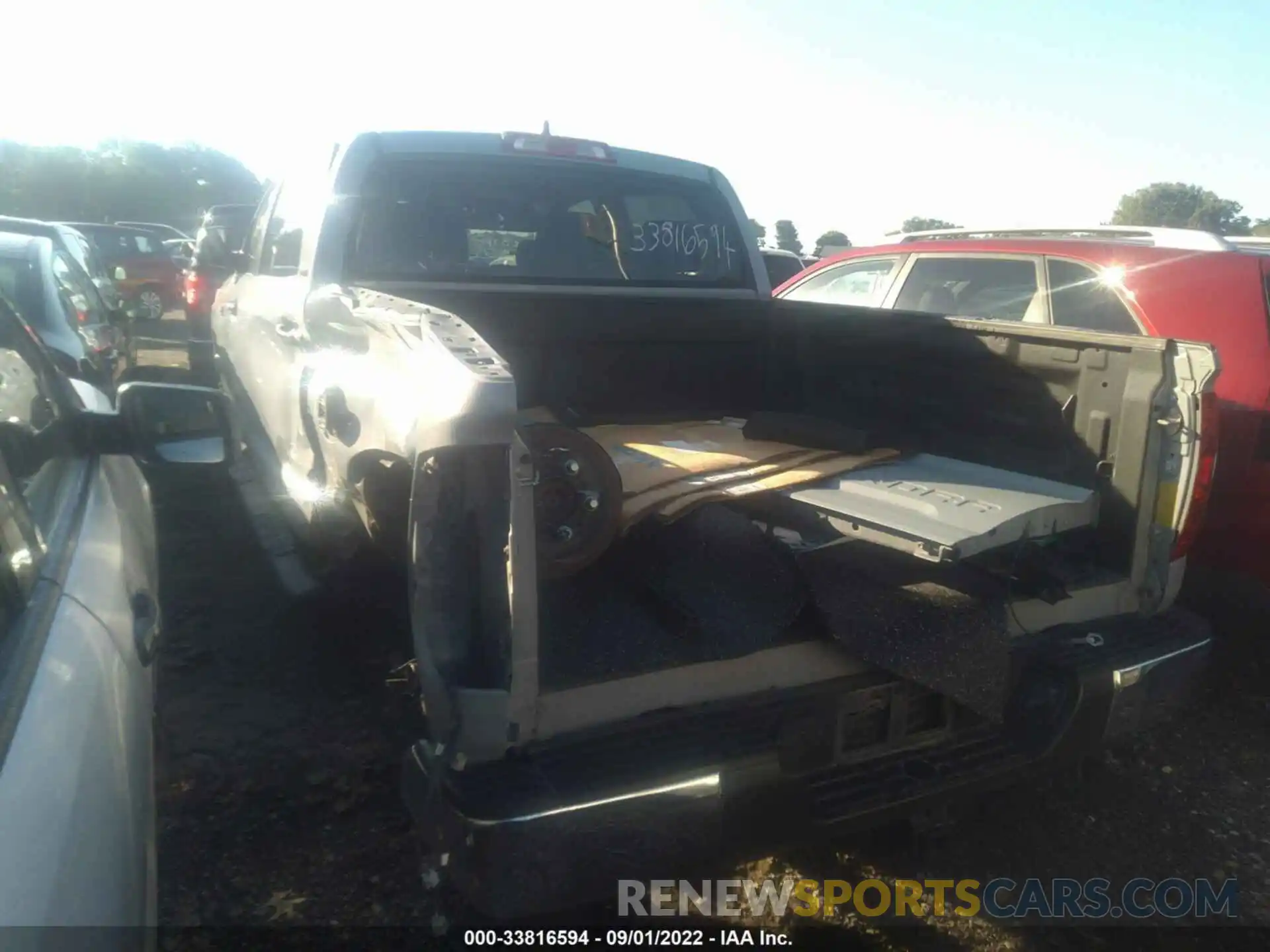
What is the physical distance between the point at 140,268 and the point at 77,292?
36.7ft

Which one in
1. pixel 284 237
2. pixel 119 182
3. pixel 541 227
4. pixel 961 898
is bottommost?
pixel 961 898

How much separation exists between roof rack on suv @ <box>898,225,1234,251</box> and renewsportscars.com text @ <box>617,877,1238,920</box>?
10.5 feet

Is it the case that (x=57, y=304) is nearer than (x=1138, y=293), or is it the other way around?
(x=1138, y=293)

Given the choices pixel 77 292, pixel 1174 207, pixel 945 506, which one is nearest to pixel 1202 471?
pixel 945 506

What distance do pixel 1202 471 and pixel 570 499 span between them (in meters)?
1.80

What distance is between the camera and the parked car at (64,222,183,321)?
1656 cm

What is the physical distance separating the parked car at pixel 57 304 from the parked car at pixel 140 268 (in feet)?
33.4

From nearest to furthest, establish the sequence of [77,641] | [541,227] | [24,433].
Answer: [77,641] → [24,433] → [541,227]

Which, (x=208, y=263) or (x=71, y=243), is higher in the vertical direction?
(x=208, y=263)

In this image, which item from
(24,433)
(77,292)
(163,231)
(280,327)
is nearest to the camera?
(24,433)

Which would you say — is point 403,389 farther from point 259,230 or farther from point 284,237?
point 259,230

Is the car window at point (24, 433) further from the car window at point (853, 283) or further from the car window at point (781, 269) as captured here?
the car window at point (781, 269)

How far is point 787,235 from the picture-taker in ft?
84.5

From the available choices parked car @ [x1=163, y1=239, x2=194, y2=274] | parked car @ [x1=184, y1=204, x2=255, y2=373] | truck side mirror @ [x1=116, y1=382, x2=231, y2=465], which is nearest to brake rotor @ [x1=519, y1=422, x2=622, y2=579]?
truck side mirror @ [x1=116, y1=382, x2=231, y2=465]
